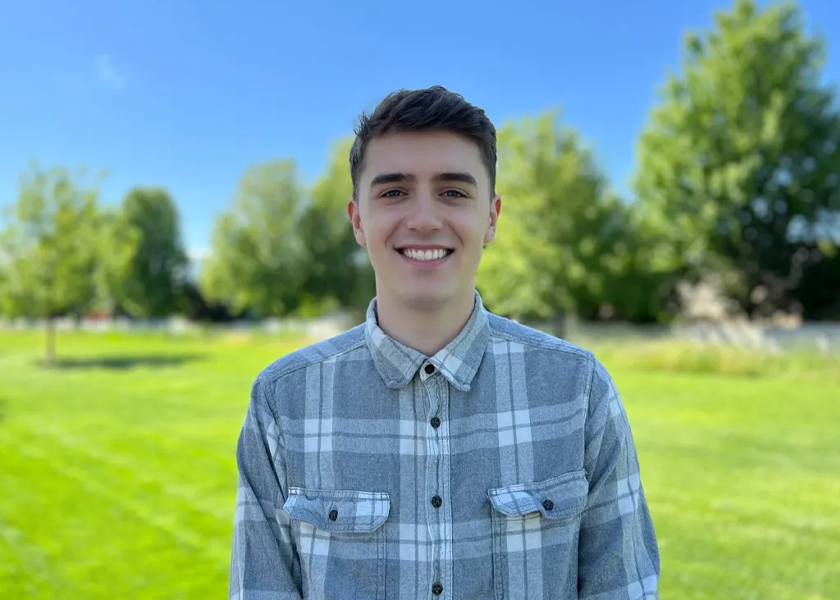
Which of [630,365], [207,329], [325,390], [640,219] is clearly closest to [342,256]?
[207,329]

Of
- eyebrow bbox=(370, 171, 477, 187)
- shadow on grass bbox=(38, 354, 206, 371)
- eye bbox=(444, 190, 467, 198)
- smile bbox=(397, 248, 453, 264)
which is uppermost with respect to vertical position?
Result: eyebrow bbox=(370, 171, 477, 187)

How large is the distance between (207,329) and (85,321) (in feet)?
45.6

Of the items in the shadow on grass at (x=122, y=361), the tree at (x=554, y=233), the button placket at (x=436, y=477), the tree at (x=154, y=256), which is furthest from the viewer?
the tree at (x=154, y=256)

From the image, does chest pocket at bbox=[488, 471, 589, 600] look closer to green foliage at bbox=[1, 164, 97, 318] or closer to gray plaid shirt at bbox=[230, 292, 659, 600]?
gray plaid shirt at bbox=[230, 292, 659, 600]

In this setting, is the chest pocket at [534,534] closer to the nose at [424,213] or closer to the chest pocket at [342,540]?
the chest pocket at [342,540]

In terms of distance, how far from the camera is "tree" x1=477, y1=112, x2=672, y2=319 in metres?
23.0

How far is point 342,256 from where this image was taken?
40.7m

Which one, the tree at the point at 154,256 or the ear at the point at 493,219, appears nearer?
the ear at the point at 493,219

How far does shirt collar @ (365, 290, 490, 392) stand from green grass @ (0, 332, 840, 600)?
368cm

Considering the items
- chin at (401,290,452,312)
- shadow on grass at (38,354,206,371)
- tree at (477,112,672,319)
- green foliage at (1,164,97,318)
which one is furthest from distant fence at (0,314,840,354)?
chin at (401,290,452,312)

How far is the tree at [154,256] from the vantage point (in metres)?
45.4

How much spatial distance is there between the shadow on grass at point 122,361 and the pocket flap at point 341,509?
21645mm

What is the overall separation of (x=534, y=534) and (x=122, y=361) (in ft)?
81.1

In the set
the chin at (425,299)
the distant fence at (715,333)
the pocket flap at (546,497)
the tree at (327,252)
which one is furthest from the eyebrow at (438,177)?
the tree at (327,252)
